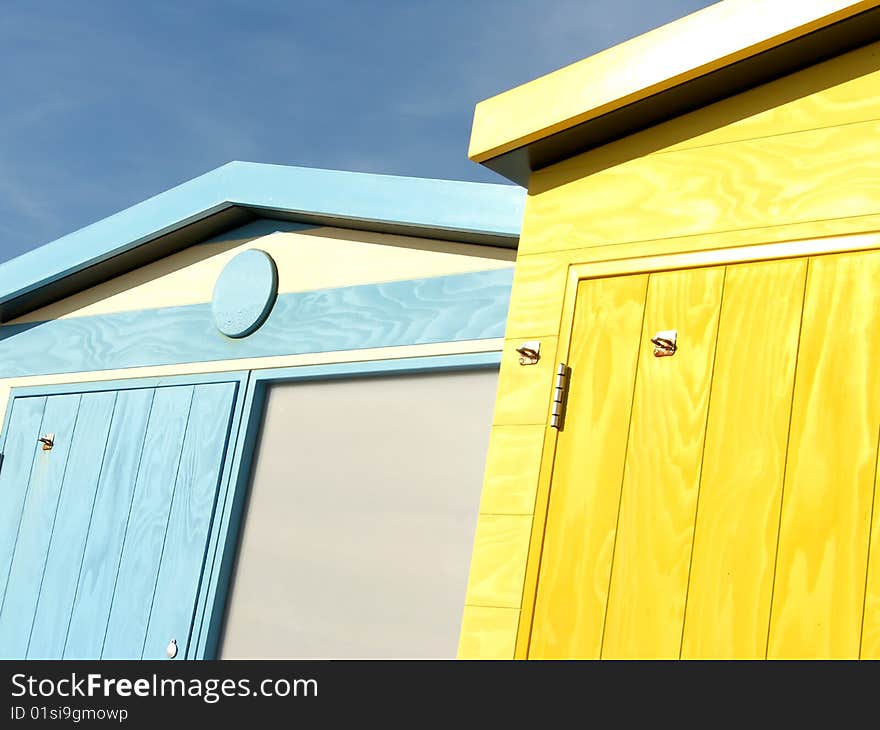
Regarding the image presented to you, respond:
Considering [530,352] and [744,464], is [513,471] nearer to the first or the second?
[530,352]

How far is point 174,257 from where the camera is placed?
17.9 feet

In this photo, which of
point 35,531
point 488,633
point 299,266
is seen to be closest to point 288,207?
point 299,266

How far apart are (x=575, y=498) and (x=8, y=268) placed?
3.99 m

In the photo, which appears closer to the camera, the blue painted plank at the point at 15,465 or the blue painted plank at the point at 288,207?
the blue painted plank at the point at 288,207

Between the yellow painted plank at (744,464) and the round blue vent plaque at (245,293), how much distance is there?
272 centimetres

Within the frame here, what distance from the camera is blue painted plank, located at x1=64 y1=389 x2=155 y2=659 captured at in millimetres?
4836

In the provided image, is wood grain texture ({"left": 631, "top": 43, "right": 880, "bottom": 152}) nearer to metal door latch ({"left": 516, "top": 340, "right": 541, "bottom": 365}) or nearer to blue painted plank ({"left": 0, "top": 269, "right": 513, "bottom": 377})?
metal door latch ({"left": 516, "top": 340, "right": 541, "bottom": 365})

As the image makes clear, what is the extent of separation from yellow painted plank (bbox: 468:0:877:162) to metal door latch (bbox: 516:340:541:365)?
56 cm

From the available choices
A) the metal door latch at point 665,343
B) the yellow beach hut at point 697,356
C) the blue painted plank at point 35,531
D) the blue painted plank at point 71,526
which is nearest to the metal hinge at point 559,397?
the yellow beach hut at point 697,356

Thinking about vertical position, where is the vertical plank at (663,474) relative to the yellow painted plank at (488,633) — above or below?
above

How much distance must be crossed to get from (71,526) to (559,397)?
3.07m

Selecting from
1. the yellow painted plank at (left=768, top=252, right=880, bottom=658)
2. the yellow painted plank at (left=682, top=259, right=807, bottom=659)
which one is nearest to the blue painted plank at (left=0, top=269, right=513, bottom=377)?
the yellow painted plank at (left=682, top=259, right=807, bottom=659)

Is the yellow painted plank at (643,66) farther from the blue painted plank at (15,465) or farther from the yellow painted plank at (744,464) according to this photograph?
the blue painted plank at (15,465)

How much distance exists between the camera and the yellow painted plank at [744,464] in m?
2.36
